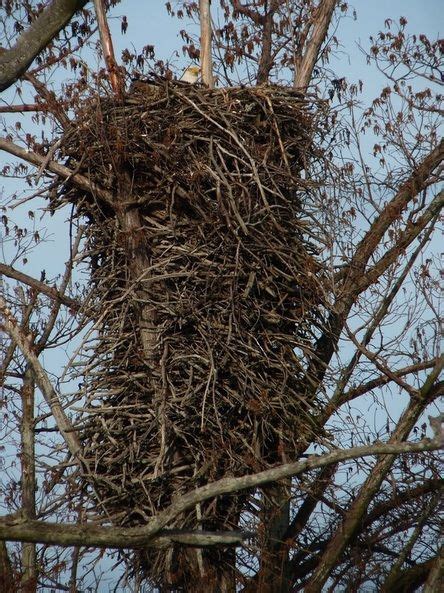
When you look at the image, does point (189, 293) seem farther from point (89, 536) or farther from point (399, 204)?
point (399, 204)

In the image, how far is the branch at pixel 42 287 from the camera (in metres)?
6.66

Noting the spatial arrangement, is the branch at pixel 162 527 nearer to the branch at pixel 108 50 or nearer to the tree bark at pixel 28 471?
the branch at pixel 108 50

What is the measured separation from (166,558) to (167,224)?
197 centimetres

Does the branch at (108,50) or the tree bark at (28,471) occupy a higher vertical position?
the branch at (108,50)

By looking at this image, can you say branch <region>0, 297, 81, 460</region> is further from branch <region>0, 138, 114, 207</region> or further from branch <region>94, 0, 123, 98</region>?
branch <region>94, 0, 123, 98</region>

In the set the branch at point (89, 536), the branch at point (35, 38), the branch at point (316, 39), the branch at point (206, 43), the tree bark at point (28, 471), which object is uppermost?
the branch at point (316, 39)

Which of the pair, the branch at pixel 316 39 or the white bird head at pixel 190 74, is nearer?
the white bird head at pixel 190 74

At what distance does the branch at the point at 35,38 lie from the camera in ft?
12.1

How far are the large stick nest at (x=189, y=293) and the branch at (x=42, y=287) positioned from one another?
790mm

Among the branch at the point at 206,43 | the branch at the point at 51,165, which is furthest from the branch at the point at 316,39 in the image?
the branch at the point at 51,165

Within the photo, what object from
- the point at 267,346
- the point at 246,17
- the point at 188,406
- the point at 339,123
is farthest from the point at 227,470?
the point at 246,17

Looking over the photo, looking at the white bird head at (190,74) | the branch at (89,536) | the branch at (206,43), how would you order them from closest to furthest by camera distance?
1. the branch at (89,536)
2. the white bird head at (190,74)
3. the branch at (206,43)

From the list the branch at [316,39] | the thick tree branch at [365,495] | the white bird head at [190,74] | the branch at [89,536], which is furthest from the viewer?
the branch at [316,39]

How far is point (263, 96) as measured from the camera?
590 cm
